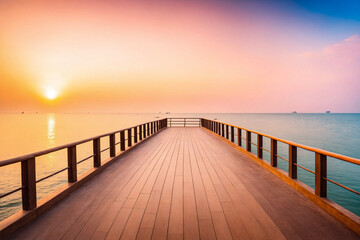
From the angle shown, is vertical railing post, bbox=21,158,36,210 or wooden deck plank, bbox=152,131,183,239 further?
vertical railing post, bbox=21,158,36,210

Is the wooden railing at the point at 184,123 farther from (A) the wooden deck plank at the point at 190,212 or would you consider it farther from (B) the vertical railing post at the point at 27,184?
(B) the vertical railing post at the point at 27,184

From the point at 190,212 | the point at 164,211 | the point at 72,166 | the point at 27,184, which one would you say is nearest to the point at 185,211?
the point at 190,212

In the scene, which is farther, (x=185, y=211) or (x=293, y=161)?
(x=293, y=161)

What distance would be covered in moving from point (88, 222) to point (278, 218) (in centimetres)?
238

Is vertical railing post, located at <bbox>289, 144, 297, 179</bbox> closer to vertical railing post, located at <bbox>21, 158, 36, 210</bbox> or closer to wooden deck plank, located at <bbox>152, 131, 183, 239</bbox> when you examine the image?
wooden deck plank, located at <bbox>152, 131, 183, 239</bbox>

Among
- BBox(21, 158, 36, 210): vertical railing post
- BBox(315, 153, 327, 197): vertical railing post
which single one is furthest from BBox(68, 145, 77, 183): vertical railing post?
BBox(315, 153, 327, 197): vertical railing post

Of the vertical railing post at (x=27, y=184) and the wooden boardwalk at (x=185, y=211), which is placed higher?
the vertical railing post at (x=27, y=184)

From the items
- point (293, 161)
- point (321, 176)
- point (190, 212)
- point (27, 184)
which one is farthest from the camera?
point (293, 161)

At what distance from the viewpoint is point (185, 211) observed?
8.26 feet

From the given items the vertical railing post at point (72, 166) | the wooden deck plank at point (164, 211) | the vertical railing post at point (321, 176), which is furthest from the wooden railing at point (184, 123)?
the vertical railing post at point (321, 176)

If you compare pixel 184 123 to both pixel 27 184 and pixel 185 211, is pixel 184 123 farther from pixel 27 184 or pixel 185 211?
pixel 27 184

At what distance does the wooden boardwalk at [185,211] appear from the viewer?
2.05 meters

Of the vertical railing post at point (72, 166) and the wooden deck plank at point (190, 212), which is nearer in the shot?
the wooden deck plank at point (190, 212)

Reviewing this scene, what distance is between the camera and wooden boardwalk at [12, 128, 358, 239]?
2.05 metres
